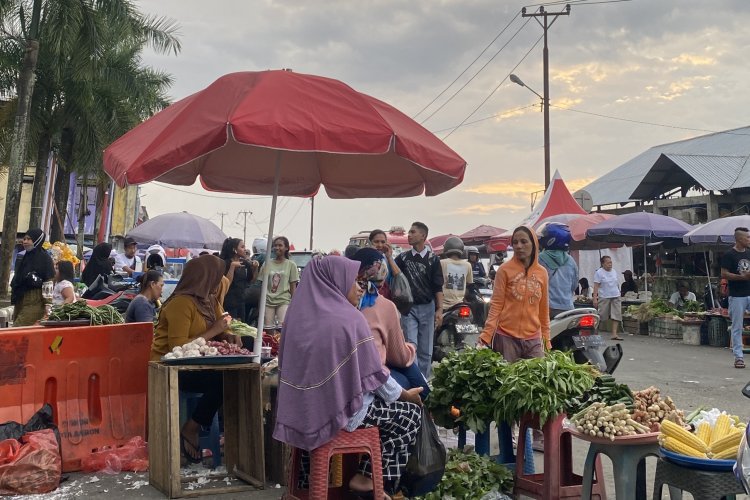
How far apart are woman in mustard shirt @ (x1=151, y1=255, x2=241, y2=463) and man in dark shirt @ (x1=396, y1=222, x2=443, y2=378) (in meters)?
3.34

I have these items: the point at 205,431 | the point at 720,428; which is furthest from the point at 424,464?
the point at 205,431

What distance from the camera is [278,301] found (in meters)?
10.2

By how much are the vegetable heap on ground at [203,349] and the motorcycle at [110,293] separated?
352cm

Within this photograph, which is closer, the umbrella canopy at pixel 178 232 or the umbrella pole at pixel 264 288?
the umbrella pole at pixel 264 288

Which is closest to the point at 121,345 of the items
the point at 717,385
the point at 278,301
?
the point at 278,301

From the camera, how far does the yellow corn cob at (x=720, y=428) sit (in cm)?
360

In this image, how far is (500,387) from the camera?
4.74 meters

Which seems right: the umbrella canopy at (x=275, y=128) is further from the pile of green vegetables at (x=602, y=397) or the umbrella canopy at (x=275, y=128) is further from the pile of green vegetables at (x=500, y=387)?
the pile of green vegetables at (x=602, y=397)

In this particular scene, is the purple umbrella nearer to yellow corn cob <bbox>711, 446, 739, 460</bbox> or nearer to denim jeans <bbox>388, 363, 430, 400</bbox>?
denim jeans <bbox>388, 363, 430, 400</bbox>

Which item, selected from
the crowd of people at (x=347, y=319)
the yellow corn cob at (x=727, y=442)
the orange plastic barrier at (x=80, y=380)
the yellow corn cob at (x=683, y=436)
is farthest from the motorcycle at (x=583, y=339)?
the orange plastic barrier at (x=80, y=380)

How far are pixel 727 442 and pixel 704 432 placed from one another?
0.18 meters

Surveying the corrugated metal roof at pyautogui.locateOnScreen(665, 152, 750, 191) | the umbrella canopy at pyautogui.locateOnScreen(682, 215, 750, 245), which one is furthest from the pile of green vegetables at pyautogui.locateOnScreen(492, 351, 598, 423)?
the corrugated metal roof at pyautogui.locateOnScreen(665, 152, 750, 191)

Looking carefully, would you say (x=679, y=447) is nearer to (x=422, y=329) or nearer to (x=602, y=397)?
(x=602, y=397)

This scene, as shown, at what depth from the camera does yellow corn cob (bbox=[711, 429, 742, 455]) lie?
3.47 m
